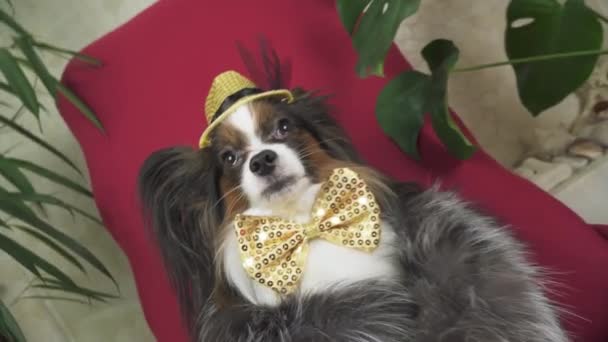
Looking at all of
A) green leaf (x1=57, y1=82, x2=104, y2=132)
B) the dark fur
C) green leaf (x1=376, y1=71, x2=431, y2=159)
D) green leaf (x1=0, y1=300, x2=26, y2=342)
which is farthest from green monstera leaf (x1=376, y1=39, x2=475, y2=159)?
green leaf (x1=0, y1=300, x2=26, y2=342)

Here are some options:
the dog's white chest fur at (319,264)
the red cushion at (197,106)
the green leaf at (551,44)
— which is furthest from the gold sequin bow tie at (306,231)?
the green leaf at (551,44)

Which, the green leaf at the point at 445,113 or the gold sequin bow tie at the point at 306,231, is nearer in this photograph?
the gold sequin bow tie at the point at 306,231

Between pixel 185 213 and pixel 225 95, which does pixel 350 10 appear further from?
pixel 185 213

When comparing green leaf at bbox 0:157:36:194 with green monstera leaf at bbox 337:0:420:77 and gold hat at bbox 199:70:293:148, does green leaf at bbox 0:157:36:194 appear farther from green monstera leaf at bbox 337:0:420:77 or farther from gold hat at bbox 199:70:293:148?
green monstera leaf at bbox 337:0:420:77

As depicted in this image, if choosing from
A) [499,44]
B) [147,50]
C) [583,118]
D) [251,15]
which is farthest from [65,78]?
[583,118]

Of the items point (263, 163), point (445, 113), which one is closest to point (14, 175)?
point (263, 163)

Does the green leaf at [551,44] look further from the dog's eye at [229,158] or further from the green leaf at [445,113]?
the dog's eye at [229,158]

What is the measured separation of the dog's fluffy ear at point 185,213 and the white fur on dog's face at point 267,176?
74 millimetres

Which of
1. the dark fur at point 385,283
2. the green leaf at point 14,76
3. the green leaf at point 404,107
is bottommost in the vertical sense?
the dark fur at point 385,283

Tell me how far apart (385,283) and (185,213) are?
342 millimetres

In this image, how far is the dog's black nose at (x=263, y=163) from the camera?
0.91 metres

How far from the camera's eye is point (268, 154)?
913mm

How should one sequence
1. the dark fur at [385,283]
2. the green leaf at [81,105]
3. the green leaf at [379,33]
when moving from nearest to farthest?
the dark fur at [385,283] < the green leaf at [379,33] < the green leaf at [81,105]

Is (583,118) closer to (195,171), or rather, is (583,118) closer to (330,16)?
(330,16)
